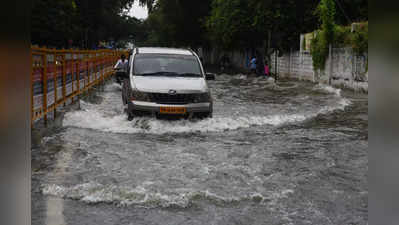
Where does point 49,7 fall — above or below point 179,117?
above

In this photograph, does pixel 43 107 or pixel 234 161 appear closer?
pixel 234 161

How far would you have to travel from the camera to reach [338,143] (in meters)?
9.73

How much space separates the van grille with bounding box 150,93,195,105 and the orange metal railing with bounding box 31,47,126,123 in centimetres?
223

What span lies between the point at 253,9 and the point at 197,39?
19.8 m

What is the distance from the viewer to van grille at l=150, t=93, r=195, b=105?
1093cm

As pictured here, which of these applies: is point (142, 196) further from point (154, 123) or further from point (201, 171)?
point (154, 123)

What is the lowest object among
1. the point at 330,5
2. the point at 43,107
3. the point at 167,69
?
the point at 43,107

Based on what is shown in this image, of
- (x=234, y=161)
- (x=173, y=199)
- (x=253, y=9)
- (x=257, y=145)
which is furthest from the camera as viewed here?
(x=253, y=9)

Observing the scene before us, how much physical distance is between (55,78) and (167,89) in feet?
9.11

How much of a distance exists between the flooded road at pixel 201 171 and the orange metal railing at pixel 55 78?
55 cm

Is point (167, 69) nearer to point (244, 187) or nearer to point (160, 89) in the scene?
point (160, 89)

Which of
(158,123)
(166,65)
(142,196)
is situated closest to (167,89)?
(158,123)
